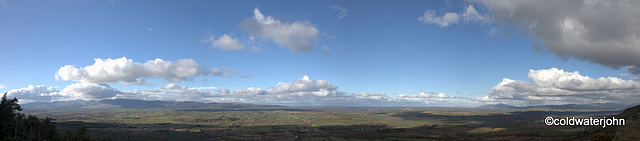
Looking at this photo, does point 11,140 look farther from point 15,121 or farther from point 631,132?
point 631,132

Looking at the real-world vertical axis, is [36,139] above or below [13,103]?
below

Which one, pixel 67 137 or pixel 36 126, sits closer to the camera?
pixel 36 126

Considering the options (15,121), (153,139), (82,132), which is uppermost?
(15,121)

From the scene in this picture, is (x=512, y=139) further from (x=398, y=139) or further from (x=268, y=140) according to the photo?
(x=268, y=140)

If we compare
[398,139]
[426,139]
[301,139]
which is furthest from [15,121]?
[426,139]

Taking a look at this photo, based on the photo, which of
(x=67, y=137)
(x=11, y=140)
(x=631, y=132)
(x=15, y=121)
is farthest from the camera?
(x=67, y=137)

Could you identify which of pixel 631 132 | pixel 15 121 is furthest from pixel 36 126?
pixel 631 132

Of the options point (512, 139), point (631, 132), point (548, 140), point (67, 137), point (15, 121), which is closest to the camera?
point (631, 132)

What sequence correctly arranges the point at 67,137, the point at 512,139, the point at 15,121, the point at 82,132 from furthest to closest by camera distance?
1. the point at 512,139
2. the point at 82,132
3. the point at 67,137
4. the point at 15,121

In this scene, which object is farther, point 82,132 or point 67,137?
point 82,132
